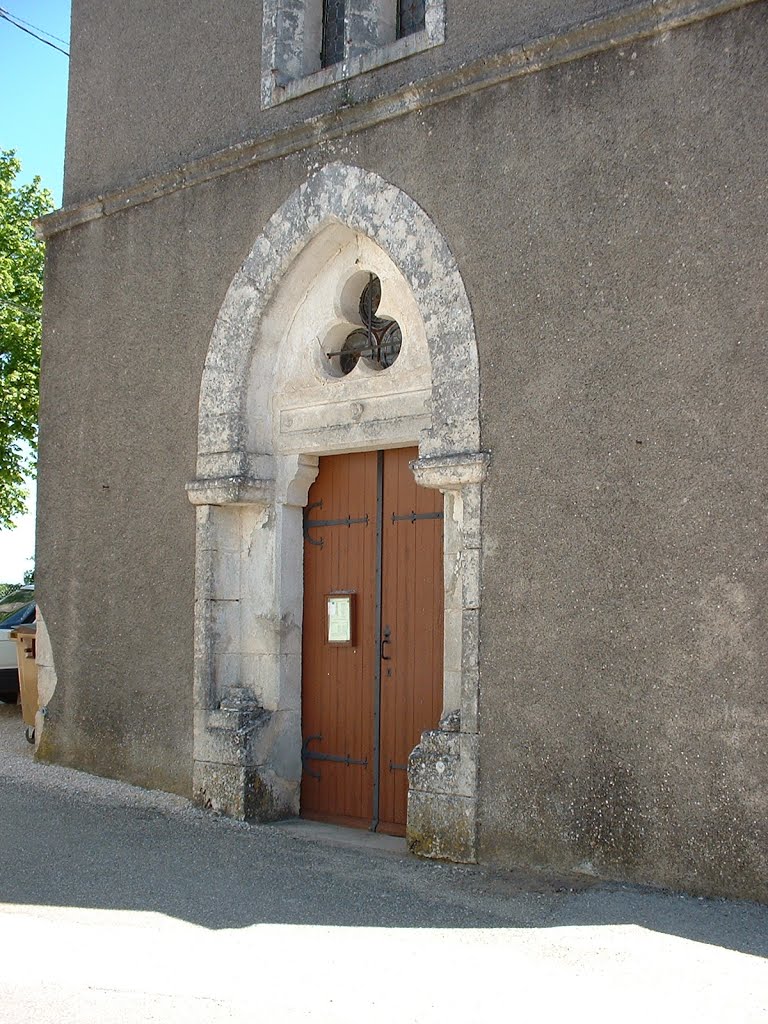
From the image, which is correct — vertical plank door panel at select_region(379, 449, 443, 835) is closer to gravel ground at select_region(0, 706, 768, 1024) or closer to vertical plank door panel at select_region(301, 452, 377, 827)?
vertical plank door panel at select_region(301, 452, 377, 827)

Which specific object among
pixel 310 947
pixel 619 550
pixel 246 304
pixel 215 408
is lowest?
pixel 310 947

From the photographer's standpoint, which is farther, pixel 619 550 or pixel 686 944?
pixel 619 550

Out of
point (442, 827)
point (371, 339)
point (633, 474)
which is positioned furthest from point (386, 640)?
point (633, 474)

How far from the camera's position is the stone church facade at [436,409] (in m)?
5.03

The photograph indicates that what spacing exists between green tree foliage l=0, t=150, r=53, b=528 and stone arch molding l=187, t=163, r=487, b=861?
395 inches

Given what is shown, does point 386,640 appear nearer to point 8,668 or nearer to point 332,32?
point 332,32

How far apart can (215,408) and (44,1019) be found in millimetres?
4361

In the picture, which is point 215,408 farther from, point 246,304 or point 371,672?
point 371,672

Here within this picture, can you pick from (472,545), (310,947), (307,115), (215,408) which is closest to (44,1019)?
(310,947)

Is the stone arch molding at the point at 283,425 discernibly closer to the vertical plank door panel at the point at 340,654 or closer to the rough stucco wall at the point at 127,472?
the vertical plank door panel at the point at 340,654

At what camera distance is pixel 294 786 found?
7.00 metres

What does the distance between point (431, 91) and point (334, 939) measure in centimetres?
444

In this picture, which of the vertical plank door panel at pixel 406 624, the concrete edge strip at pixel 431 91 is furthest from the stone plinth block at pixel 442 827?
the concrete edge strip at pixel 431 91

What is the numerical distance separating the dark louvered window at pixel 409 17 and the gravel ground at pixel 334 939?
501 cm
